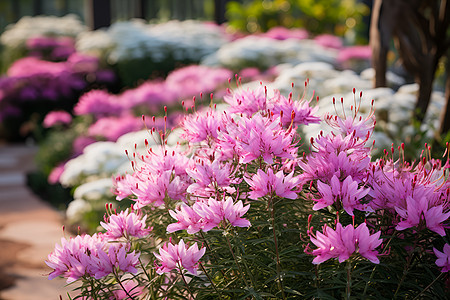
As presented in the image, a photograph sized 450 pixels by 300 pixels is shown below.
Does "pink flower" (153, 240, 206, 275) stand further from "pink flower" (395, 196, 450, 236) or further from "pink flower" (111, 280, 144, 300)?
"pink flower" (395, 196, 450, 236)

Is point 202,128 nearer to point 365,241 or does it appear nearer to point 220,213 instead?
point 220,213

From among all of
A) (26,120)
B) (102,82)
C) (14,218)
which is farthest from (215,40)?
(14,218)

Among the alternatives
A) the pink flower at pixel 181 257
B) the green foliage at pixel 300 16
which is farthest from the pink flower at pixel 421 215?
the green foliage at pixel 300 16

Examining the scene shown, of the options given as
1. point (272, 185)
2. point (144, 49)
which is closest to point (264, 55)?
Result: point (144, 49)

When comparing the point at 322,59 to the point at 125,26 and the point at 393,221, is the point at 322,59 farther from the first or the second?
the point at 393,221

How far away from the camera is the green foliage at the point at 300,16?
1219 centimetres

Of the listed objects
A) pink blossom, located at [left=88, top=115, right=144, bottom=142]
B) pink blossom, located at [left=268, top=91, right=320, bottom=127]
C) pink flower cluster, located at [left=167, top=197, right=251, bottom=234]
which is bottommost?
pink blossom, located at [left=88, top=115, right=144, bottom=142]

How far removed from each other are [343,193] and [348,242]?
16 centimetres

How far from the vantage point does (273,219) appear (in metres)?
1.33

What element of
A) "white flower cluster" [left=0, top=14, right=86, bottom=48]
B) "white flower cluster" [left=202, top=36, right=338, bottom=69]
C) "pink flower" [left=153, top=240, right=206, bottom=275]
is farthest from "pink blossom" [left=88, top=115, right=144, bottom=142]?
"white flower cluster" [left=0, top=14, right=86, bottom=48]

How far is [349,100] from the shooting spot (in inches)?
137

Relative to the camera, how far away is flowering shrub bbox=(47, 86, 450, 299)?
1.30 metres

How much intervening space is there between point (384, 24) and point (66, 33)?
10.7 metres

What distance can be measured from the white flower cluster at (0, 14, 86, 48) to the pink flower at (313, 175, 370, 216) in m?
11.4
